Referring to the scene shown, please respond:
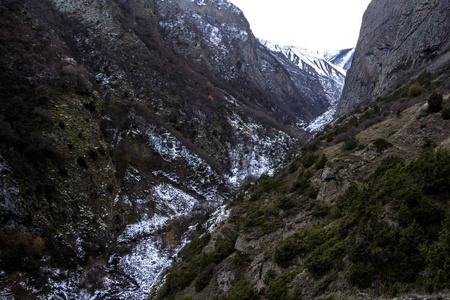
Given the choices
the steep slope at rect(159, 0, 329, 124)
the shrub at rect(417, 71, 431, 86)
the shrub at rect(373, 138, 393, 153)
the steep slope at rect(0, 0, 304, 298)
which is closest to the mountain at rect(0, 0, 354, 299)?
the steep slope at rect(0, 0, 304, 298)

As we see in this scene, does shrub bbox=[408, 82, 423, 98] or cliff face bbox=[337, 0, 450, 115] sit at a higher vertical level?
cliff face bbox=[337, 0, 450, 115]

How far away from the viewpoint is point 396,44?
30688 mm

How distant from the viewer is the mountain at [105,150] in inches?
610

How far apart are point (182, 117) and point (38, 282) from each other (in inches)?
1154

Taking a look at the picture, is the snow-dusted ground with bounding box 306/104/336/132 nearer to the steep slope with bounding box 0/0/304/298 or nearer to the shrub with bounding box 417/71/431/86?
the steep slope with bounding box 0/0/304/298

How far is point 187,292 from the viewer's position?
1119 centimetres

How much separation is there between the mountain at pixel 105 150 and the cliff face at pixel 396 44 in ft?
54.3

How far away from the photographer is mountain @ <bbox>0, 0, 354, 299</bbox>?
50.8 ft

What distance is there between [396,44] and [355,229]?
110ft

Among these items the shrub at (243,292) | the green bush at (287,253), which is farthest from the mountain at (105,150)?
the green bush at (287,253)

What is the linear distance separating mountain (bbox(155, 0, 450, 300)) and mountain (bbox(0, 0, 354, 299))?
7.05m

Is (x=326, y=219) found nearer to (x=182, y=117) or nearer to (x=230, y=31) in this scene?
(x=182, y=117)

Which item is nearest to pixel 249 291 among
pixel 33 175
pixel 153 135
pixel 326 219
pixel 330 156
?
pixel 326 219

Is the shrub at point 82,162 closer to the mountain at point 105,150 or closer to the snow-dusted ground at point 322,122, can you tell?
the mountain at point 105,150
